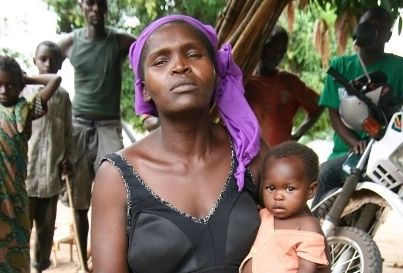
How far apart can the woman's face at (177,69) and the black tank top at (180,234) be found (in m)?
0.23

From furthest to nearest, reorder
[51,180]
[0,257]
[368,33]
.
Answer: [51,180] → [368,33] → [0,257]

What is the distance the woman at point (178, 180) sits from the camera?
5.27 ft

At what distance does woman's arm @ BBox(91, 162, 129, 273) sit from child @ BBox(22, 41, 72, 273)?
9.77ft

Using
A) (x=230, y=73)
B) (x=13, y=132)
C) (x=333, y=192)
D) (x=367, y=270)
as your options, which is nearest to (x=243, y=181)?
(x=230, y=73)

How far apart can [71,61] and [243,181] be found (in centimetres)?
323

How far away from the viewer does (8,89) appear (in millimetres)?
3549

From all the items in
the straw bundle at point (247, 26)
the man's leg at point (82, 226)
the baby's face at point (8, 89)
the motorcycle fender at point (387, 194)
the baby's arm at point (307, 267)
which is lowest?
the man's leg at point (82, 226)

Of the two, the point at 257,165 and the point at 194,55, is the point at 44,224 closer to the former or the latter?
the point at 257,165

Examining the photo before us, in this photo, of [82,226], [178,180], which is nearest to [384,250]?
[82,226]

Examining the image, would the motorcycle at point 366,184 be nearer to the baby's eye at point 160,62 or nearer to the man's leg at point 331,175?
the man's leg at point 331,175

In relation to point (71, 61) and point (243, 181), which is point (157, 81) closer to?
point (243, 181)

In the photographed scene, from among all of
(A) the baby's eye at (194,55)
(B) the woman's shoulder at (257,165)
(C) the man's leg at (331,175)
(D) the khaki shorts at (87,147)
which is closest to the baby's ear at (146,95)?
(A) the baby's eye at (194,55)

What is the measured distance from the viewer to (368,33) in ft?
11.8

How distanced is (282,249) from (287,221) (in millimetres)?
95
